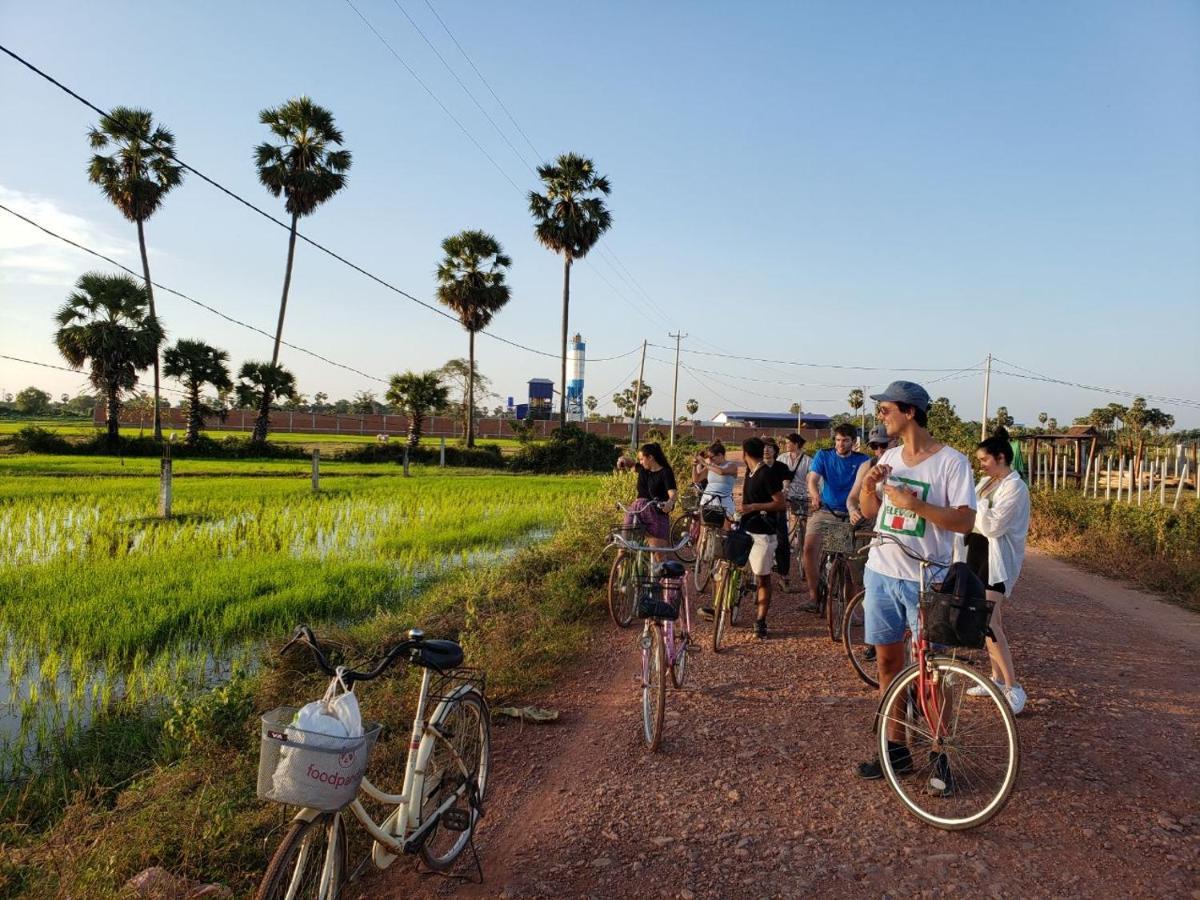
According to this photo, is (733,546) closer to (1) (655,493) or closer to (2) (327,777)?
(1) (655,493)

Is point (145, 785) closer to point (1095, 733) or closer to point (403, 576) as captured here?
point (1095, 733)

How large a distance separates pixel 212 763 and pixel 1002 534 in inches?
194

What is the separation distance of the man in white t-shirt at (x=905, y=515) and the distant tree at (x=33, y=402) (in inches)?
3506

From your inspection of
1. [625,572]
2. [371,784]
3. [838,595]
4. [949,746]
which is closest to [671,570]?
[949,746]

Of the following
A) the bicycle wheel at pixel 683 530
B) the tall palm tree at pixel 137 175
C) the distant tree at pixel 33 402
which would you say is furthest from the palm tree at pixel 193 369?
the distant tree at pixel 33 402

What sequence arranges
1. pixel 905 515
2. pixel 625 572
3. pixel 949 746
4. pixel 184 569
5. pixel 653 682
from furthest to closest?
pixel 184 569 < pixel 625 572 < pixel 653 682 < pixel 905 515 < pixel 949 746

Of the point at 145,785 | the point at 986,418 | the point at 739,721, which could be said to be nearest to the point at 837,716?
the point at 739,721

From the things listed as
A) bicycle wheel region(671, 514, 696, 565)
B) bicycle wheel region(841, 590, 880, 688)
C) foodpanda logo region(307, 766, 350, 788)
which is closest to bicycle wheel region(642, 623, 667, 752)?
bicycle wheel region(841, 590, 880, 688)

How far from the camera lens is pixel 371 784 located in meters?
2.77

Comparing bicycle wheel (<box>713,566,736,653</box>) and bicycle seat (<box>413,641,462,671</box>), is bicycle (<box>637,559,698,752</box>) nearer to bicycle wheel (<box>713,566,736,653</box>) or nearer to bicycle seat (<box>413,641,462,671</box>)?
bicycle seat (<box>413,641,462,671</box>)

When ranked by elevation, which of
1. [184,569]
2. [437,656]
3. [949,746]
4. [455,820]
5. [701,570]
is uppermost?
[437,656]

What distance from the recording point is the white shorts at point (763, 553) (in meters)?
6.55

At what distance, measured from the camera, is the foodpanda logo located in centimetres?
219

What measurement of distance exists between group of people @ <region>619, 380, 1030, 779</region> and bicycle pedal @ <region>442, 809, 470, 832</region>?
6.74ft
